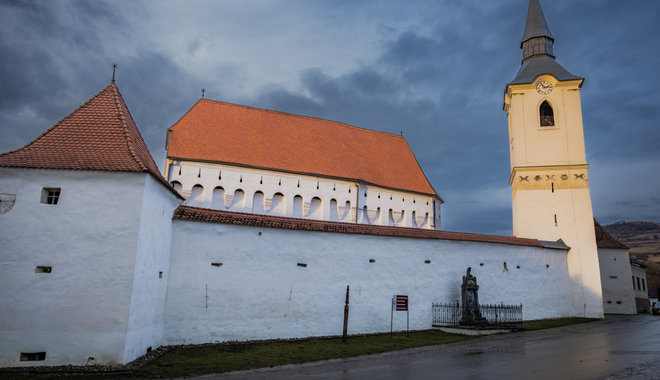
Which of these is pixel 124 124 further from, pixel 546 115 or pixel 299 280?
pixel 546 115

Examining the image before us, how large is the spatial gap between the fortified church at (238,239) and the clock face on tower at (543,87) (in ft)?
0.20

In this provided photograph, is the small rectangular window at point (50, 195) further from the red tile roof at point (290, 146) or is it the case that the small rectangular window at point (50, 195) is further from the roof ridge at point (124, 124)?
the red tile roof at point (290, 146)

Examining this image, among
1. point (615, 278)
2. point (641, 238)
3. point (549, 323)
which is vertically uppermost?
point (641, 238)

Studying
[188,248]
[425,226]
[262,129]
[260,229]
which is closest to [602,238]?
[425,226]

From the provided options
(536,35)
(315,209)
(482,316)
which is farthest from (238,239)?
(536,35)

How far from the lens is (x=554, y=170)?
27188mm

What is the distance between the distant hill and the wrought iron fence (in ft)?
229

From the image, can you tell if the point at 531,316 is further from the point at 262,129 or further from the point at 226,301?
the point at 262,129

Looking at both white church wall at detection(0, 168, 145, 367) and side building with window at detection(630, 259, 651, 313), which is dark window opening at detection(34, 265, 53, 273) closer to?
white church wall at detection(0, 168, 145, 367)

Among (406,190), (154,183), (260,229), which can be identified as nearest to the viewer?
(154,183)

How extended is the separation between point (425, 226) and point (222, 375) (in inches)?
930

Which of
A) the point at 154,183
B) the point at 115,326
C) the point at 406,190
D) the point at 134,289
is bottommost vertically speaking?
the point at 115,326

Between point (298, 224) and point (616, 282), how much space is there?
25.3 metres

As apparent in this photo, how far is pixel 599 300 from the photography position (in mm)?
24891
